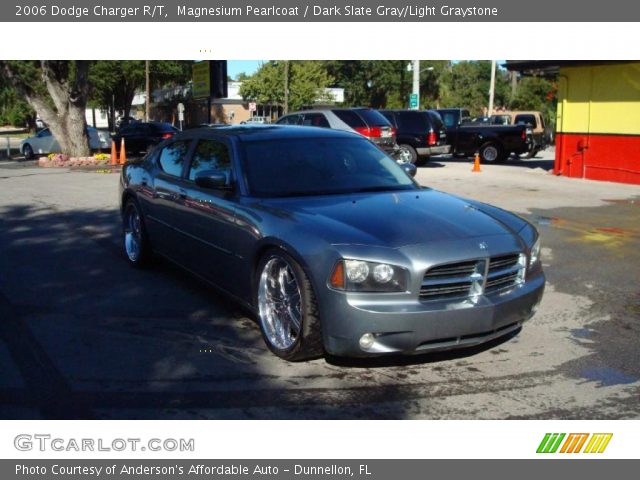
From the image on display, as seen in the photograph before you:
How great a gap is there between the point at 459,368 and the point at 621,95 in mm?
13773

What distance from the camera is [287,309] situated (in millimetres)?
4742

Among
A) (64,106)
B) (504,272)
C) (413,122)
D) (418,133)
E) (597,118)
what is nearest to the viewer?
(504,272)

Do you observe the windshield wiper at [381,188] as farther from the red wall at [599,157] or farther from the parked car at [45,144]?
the parked car at [45,144]

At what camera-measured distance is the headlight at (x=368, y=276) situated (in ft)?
13.7

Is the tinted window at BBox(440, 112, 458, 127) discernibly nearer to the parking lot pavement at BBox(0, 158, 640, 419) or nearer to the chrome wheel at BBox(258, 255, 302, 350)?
the parking lot pavement at BBox(0, 158, 640, 419)

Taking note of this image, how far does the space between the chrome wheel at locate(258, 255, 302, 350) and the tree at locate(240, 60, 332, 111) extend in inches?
2038

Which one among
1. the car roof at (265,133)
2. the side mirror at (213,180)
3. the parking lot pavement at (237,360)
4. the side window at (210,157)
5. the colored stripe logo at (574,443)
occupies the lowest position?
the colored stripe logo at (574,443)

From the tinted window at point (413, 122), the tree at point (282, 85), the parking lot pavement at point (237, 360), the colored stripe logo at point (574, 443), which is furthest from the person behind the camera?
the tree at point (282, 85)

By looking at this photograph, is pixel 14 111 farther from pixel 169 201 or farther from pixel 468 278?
pixel 468 278

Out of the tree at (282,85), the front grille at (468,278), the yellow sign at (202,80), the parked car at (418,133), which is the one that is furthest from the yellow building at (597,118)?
the tree at (282,85)

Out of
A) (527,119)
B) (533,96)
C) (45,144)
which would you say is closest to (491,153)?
(527,119)

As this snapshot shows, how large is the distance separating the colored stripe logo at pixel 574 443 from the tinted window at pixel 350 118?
1520 cm

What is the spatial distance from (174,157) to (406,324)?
11.5 feet

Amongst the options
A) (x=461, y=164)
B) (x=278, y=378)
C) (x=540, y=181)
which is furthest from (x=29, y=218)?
(x=461, y=164)
